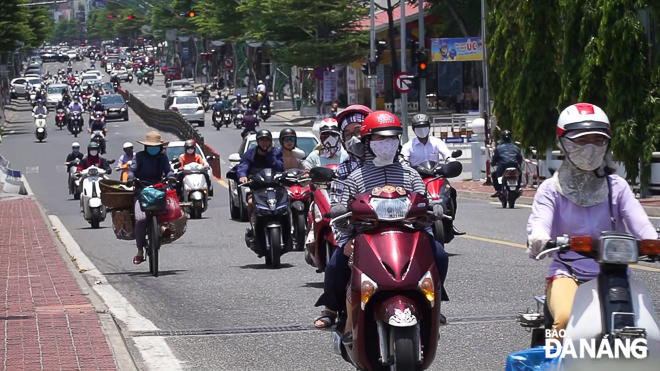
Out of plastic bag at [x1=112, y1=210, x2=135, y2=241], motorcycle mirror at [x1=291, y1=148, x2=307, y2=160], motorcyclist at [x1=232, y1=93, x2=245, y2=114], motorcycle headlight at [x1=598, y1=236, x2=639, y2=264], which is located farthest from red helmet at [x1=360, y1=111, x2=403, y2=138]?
motorcyclist at [x1=232, y1=93, x2=245, y2=114]

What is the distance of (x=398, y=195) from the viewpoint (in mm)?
7371

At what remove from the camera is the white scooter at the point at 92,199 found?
2567 cm

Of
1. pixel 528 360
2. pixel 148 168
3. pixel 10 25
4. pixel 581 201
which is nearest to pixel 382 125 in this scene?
pixel 581 201

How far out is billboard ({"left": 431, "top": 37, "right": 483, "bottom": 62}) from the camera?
2174 inches

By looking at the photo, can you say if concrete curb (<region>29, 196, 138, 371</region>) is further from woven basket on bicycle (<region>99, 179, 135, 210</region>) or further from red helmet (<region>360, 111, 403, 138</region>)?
red helmet (<region>360, 111, 403, 138</region>)

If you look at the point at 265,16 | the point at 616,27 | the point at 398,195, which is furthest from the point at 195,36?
the point at 398,195

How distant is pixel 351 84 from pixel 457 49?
2478cm

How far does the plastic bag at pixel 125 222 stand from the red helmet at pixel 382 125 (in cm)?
837

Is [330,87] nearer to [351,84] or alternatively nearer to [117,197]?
[351,84]

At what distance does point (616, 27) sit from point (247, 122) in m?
28.4

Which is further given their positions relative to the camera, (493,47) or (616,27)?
(493,47)

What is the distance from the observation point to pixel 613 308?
5629 millimetres

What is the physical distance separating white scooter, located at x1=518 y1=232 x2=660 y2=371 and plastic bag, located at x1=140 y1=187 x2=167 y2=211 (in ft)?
32.5

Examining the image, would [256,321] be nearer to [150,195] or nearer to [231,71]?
[150,195]
